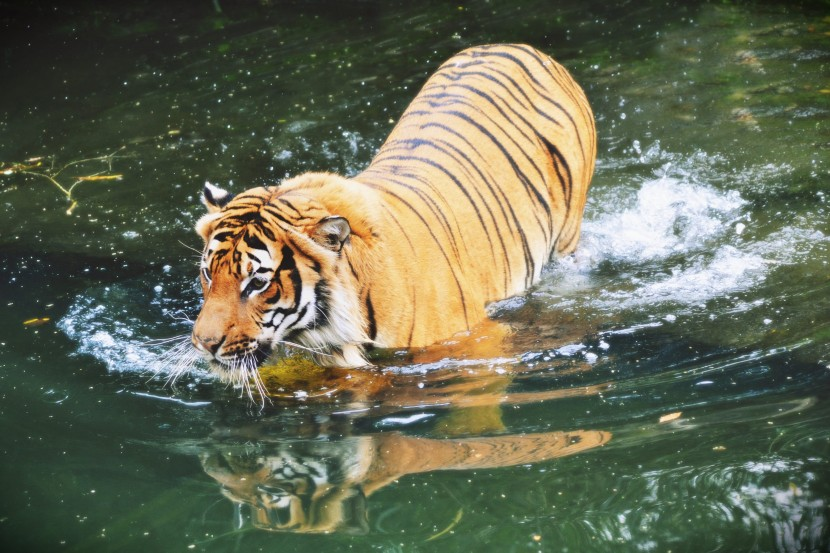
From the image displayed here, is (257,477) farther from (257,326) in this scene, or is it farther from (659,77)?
(659,77)

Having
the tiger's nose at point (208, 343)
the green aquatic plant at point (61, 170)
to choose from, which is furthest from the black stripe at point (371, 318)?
the green aquatic plant at point (61, 170)

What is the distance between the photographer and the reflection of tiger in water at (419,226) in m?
2.68

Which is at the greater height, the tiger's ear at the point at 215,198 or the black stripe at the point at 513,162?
the tiger's ear at the point at 215,198

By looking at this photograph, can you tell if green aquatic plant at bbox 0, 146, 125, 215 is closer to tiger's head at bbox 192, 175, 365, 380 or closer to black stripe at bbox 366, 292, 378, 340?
tiger's head at bbox 192, 175, 365, 380

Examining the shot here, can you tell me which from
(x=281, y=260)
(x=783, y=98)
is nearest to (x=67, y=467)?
(x=281, y=260)

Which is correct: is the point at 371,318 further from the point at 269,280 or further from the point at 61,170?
the point at 61,170

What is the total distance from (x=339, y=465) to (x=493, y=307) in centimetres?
114

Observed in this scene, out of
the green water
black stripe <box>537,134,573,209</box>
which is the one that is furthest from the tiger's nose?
black stripe <box>537,134,573,209</box>

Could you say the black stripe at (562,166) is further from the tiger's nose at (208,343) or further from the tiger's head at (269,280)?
the tiger's nose at (208,343)

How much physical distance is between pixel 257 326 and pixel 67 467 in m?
0.63

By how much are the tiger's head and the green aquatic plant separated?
2.37 meters

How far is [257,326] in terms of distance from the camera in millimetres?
2680

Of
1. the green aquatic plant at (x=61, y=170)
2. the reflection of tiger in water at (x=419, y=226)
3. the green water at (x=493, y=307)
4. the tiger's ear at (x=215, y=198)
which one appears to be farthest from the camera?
the green aquatic plant at (x=61, y=170)

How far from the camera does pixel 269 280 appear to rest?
8.77ft
